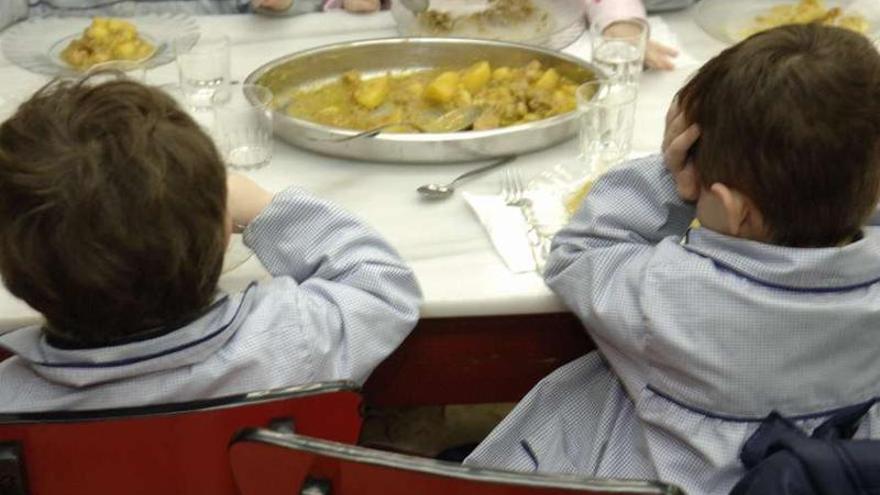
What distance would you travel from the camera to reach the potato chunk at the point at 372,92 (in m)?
1.64

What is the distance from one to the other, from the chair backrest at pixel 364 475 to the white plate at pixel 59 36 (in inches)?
44.1

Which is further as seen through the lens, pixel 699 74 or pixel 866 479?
pixel 699 74

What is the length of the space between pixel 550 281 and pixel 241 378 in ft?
1.22

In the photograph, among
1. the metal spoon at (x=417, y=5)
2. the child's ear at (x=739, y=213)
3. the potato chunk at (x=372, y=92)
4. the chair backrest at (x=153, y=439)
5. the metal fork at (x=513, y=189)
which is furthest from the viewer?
the metal spoon at (x=417, y=5)

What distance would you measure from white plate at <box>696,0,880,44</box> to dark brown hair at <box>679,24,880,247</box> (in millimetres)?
823

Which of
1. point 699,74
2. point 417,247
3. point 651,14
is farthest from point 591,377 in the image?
point 651,14

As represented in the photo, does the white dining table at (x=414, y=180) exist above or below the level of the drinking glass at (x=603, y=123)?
below

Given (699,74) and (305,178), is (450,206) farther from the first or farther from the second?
(699,74)

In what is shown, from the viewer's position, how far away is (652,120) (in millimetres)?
1647

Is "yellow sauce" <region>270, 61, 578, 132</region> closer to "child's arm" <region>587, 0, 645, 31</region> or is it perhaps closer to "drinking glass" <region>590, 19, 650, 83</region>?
"drinking glass" <region>590, 19, 650, 83</region>

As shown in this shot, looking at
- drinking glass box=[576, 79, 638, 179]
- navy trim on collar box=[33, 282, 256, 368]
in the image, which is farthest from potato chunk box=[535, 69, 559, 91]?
navy trim on collar box=[33, 282, 256, 368]

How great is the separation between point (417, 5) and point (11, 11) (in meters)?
0.74

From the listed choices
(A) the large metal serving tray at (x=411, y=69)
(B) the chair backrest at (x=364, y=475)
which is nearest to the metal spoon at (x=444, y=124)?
(A) the large metal serving tray at (x=411, y=69)

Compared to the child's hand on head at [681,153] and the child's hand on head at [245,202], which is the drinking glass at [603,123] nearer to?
the child's hand on head at [681,153]
